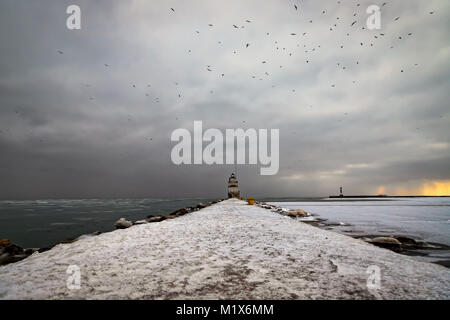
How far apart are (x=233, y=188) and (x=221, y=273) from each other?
61.1 metres

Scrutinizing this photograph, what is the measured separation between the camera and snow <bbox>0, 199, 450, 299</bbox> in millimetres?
2809

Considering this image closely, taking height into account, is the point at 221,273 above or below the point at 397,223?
above

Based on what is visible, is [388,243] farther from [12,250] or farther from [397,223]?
[12,250]

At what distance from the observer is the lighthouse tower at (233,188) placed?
64125mm

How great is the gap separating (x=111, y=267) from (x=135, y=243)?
6.71 ft

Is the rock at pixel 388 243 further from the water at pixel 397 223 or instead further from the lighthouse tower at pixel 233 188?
the lighthouse tower at pixel 233 188

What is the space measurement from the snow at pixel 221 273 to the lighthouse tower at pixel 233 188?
193 ft

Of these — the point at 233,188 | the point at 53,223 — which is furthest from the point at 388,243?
the point at 233,188

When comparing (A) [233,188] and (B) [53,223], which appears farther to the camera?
(A) [233,188]

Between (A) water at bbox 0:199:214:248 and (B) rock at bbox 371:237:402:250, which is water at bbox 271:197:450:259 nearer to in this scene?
(B) rock at bbox 371:237:402:250

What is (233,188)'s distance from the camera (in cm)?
6425

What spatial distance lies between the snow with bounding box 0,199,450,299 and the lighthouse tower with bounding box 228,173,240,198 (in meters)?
58.8

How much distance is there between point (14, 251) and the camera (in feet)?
26.8
